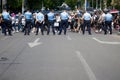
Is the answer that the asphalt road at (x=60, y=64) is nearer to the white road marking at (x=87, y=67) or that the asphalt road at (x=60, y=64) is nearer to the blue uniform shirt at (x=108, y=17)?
the white road marking at (x=87, y=67)

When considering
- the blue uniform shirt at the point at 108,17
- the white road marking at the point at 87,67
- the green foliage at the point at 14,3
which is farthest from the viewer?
the green foliage at the point at 14,3

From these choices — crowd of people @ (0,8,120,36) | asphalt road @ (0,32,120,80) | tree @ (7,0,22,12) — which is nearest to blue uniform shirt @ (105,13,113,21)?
crowd of people @ (0,8,120,36)

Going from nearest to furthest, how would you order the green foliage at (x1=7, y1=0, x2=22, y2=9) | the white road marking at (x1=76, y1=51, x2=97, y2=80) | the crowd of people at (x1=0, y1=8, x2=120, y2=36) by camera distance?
the white road marking at (x1=76, y1=51, x2=97, y2=80) < the crowd of people at (x1=0, y1=8, x2=120, y2=36) < the green foliage at (x1=7, y1=0, x2=22, y2=9)

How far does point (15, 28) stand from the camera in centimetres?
4041

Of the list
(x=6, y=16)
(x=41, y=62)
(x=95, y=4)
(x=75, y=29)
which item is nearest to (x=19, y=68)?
Answer: (x=41, y=62)

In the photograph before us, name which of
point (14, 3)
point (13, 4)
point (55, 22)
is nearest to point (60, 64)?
point (55, 22)

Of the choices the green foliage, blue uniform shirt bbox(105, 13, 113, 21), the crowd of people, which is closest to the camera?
the crowd of people

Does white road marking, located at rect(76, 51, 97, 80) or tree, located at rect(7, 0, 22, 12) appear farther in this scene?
tree, located at rect(7, 0, 22, 12)

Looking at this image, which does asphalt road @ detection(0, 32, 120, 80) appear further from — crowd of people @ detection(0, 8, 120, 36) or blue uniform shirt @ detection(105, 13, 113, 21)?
blue uniform shirt @ detection(105, 13, 113, 21)

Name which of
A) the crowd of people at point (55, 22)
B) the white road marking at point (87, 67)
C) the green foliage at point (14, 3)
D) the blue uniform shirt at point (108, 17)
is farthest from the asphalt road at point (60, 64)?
the green foliage at point (14, 3)

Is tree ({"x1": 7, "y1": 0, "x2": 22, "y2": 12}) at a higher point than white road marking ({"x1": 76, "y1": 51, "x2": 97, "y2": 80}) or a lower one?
higher

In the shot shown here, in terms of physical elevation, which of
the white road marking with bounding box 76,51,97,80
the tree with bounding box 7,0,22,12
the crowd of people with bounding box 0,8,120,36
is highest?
the tree with bounding box 7,0,22,12

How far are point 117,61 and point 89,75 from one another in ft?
11.0

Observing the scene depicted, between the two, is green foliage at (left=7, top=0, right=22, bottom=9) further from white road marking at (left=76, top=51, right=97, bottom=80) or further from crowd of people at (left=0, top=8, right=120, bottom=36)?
white road marking at (left=76, top=51, right=97, bottom=80)
